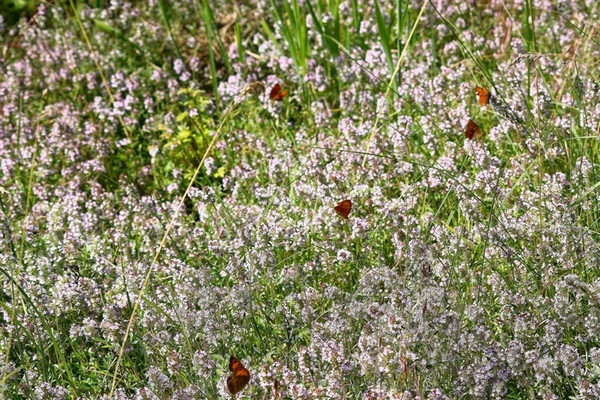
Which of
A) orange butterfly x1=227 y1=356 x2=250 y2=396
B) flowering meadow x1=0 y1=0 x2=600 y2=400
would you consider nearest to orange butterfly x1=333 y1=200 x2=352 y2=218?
flowering meadow x1=0 y1=0 x2=600 y2=400

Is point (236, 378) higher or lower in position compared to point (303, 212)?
higher

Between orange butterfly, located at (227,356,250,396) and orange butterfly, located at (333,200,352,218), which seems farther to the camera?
orange butterfly, located at (333,200,352,218)

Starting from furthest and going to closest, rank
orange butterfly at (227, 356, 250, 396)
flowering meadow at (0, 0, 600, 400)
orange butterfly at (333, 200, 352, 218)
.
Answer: orange butterfly at (333, 200, 352, 218), flowering meadow at (0, 0, 600, 400), orange butterfly at (227, 356, 250, 396)

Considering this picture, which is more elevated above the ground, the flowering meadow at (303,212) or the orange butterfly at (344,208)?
the orange butterfly at (344,208)

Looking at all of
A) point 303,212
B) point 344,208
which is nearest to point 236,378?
point 344,208

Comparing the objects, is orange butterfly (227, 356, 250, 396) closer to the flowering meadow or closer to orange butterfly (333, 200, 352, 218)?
the flowering meadow

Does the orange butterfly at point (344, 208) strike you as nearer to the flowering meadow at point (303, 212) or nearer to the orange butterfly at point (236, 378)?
the flowering meadow at point (303, 212)

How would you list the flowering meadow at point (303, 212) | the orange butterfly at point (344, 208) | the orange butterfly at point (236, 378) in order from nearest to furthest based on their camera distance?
the orange butterfly at point (236, 378), the flowering meadow at point (303, 212), the orange butterfly at point (344, 208)

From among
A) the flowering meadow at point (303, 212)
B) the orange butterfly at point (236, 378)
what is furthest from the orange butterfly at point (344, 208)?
the orange butterfly at point (236, 378)

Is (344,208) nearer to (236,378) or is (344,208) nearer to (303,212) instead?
(303,212)
